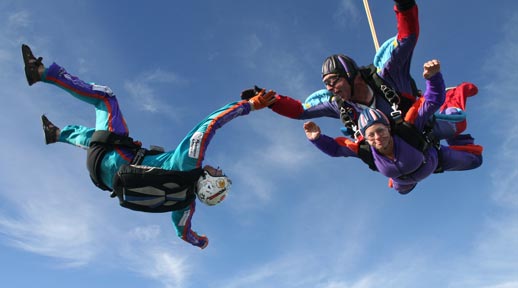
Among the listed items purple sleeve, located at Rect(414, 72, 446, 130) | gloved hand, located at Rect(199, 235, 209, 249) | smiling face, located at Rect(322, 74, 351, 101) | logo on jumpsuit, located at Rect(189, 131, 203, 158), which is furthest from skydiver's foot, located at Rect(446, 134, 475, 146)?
gloved hand, located at Rect(199, 235, 209, 249)

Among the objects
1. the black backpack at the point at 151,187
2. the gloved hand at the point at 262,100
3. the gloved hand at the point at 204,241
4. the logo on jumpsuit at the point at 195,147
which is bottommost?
the black backpack at the point at 151,187

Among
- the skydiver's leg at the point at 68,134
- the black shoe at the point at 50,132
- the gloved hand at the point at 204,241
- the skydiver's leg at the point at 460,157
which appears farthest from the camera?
the gloved hand at the point at 204,241

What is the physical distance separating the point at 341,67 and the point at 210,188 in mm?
2105

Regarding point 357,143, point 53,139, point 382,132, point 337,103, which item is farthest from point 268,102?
point 53,139

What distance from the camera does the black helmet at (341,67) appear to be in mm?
5180

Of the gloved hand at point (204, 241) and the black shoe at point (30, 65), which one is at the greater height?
the black shoe at point (30, 65)

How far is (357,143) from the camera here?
5250mm

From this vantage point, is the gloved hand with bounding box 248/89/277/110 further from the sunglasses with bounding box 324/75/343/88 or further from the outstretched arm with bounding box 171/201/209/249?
Answer: the outstretched arm with bounding box 171/201/209/249

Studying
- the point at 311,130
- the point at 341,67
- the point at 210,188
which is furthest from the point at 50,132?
the point at 341,67

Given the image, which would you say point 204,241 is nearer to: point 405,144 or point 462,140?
point 405,144

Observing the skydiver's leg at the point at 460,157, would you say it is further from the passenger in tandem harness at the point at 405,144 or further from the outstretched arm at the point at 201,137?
the outstretched arm at the point at 201,137

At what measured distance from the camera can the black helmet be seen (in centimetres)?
518

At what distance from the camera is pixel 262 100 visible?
231 inches

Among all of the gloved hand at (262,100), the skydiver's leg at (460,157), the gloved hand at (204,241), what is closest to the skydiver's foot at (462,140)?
the skydiver's leg at (460,157)
